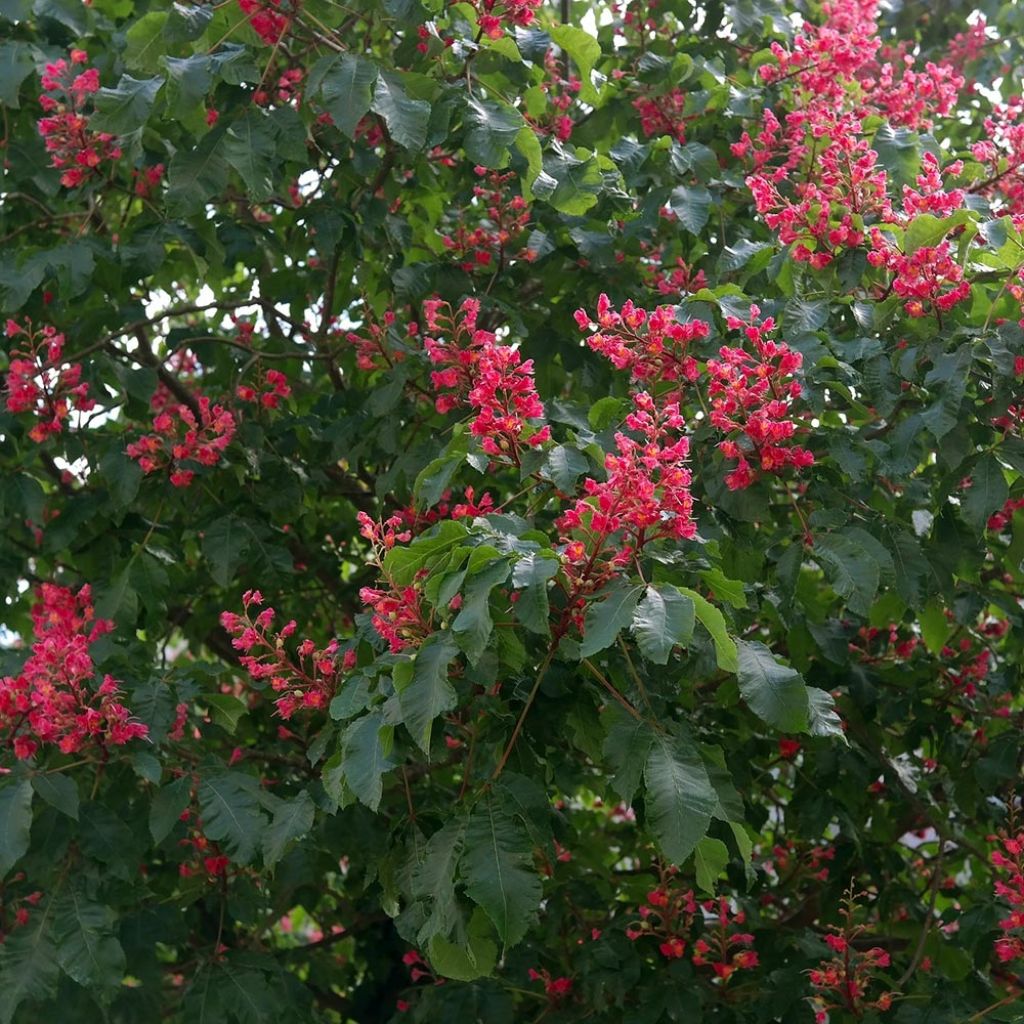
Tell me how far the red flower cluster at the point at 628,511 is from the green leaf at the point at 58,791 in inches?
45.8

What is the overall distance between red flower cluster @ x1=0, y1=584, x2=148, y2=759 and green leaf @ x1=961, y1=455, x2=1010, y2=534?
5.34 ft

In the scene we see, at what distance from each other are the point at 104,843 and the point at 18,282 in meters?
1.30

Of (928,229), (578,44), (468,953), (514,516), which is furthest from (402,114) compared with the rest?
(468,953)

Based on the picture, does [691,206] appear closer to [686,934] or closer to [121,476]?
[121,476]

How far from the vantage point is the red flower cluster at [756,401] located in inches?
98.1

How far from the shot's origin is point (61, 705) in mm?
2805

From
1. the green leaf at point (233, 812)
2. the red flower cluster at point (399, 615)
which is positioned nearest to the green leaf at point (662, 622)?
the red flower cluster at point (399, 615)

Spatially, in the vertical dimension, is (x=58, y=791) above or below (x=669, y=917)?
above

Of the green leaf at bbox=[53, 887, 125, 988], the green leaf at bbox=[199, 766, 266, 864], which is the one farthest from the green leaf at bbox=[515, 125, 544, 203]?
the green leaf at bbox=[53, 887, 125, 988]

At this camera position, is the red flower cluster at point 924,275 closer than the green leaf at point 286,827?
No

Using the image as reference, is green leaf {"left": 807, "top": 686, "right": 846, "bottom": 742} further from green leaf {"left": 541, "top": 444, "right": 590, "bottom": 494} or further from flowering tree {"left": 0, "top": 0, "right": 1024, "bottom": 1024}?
green leaf {"left": 541, "top": 444, "right": 590, "bottom": 494}

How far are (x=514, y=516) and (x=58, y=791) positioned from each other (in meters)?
1.08

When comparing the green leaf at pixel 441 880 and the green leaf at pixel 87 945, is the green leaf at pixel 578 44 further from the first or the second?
the green leaf at pixel 87 945

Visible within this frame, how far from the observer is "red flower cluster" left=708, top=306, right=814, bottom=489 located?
98.1 inches
